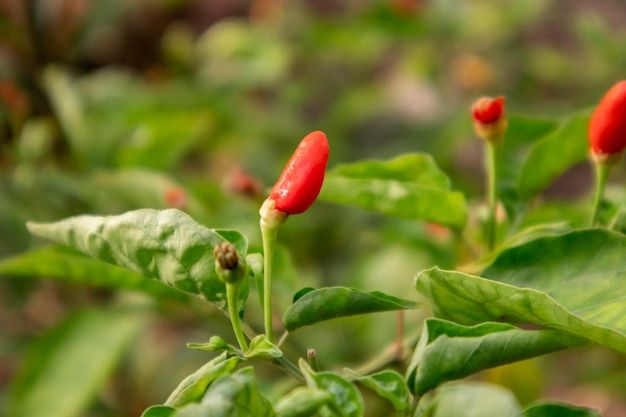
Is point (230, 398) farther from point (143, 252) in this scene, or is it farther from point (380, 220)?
point (380, 220)

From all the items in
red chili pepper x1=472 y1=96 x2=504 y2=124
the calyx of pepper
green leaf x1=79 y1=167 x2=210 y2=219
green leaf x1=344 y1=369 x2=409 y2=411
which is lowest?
green leaf x1=79 y1=167 x2=210 y2=219

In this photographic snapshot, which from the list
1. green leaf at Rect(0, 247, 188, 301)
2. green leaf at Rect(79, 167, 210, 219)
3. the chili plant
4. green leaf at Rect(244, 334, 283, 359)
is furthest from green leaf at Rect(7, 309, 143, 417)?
green leaf at Rect(244, 334, 283, 359)

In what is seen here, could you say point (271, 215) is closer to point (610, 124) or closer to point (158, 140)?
point (610, 124)

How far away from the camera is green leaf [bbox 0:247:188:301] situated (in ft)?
2.50

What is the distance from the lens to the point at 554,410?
0.54m

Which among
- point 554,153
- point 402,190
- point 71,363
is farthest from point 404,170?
point 71,363

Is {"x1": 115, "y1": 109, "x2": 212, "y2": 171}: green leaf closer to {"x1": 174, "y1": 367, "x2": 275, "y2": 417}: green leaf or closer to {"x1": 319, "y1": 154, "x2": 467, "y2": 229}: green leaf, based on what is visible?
{"x1": 319, "y1": 154, "x2": 467, "y2": 229}: green leaf

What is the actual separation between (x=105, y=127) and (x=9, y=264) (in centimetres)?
69

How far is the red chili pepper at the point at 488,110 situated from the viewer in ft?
2.16

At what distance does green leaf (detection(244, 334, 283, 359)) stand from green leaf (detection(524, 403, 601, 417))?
195mm

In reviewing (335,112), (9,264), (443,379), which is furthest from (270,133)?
(443,379)

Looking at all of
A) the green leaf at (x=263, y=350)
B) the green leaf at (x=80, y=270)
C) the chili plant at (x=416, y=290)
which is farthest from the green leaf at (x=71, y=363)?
the green leaf at (x=263, y=350)

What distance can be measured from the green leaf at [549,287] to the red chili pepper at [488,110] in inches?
5.2

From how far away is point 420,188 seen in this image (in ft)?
2.18
